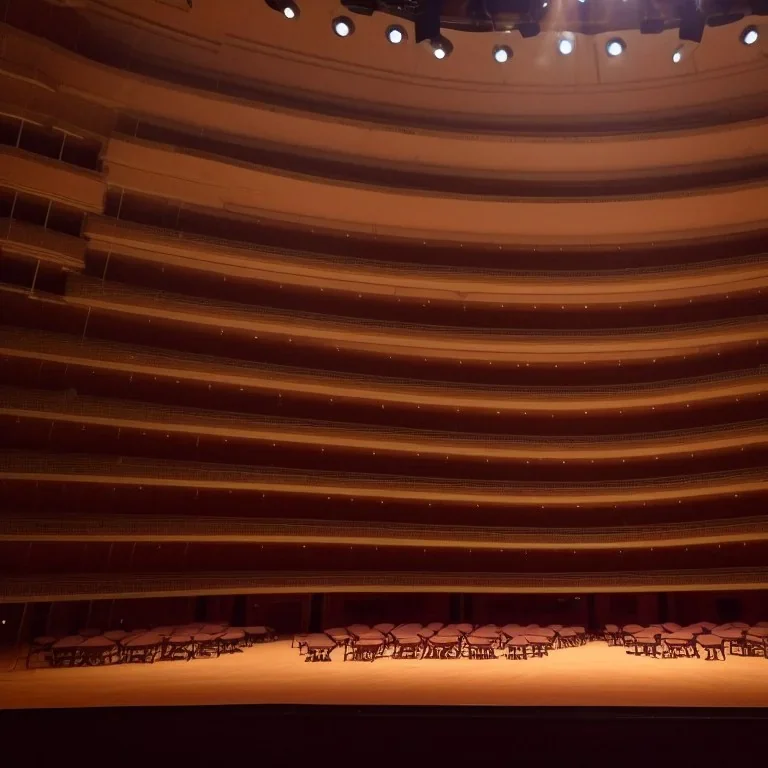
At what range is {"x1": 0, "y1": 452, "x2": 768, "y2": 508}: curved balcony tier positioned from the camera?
1117cm

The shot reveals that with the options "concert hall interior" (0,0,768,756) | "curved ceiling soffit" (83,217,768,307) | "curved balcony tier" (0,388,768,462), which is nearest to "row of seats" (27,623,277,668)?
"concert hall interior" (0,0,768,756)

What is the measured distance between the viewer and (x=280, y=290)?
13.4 m

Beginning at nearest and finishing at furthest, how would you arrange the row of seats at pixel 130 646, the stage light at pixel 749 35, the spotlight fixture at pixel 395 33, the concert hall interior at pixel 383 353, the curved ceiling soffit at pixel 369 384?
the stage light at pixel 749 35 < the spotlight fixture at pixel 395 33 < the concert hall interior at pixel 383 353 < the row of seats at pixel 130 646 < the curved ceiling soffit at pixel 369 384

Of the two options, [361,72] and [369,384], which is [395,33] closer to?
[361,72]

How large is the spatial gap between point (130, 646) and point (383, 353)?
307 inches

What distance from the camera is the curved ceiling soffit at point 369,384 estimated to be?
35.7ft

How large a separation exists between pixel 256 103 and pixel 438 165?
386cm

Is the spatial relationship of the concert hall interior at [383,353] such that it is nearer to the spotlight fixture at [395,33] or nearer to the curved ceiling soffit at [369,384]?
the curved ceiling soffit at [369,384]

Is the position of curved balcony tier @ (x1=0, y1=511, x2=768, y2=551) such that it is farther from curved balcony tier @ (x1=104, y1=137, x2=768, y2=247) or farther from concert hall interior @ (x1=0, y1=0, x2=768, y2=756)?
curved balcony tier @ (x1=104, y1=137, x2=768, y2=247)

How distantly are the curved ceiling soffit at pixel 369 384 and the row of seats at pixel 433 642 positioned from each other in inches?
187

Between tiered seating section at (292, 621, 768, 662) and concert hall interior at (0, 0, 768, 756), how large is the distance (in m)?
0.08

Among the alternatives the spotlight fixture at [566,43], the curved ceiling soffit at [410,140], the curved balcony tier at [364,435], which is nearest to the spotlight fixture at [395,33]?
the curved ceiling soffit at [410,140]

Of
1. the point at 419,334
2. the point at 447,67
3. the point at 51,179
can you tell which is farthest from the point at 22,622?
the point at 447,67

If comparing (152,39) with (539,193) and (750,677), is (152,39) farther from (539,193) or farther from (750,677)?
(750,677)
